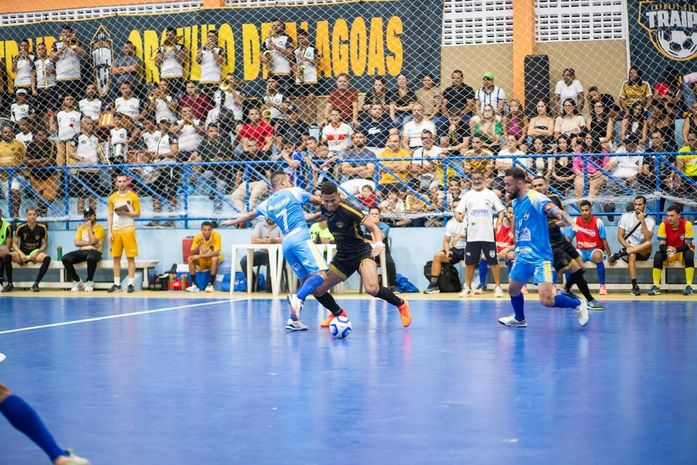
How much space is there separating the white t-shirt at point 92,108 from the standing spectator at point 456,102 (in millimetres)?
7624

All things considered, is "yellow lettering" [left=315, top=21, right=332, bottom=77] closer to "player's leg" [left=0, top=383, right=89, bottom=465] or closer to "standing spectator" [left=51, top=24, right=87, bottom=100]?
"standing spectator" [left=51, top=24, right=87, bottom=100]

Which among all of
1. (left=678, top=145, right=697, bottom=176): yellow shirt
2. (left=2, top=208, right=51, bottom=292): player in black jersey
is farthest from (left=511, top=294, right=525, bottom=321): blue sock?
(left=2, top=208, right=51, bottom=292): player in black jersey

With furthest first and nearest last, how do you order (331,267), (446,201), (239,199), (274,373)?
(239,199), (446,201), (331,267), (274,373)

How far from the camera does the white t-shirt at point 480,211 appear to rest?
1614cm

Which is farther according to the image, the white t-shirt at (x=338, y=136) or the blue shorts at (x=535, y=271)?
the white t-shirt at (x=338, y=136)

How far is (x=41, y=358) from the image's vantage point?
9141mm

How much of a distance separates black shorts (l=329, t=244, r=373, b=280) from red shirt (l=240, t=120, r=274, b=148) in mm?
8531

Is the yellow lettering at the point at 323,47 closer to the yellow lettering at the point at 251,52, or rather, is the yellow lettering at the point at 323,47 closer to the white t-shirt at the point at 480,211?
the yellow lettering at the point at 251,52

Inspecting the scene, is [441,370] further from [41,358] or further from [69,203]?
[69,203]

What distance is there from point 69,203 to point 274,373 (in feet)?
44.7

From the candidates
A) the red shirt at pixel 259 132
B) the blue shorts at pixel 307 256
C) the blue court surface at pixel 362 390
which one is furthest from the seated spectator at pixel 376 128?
the blue shorts at pixel 307 256

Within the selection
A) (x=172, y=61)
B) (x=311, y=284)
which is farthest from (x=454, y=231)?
(x=172, y=61)

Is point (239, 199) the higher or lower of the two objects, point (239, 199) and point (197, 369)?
the higher

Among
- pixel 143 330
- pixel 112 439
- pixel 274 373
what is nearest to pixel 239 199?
pixel 143 330
